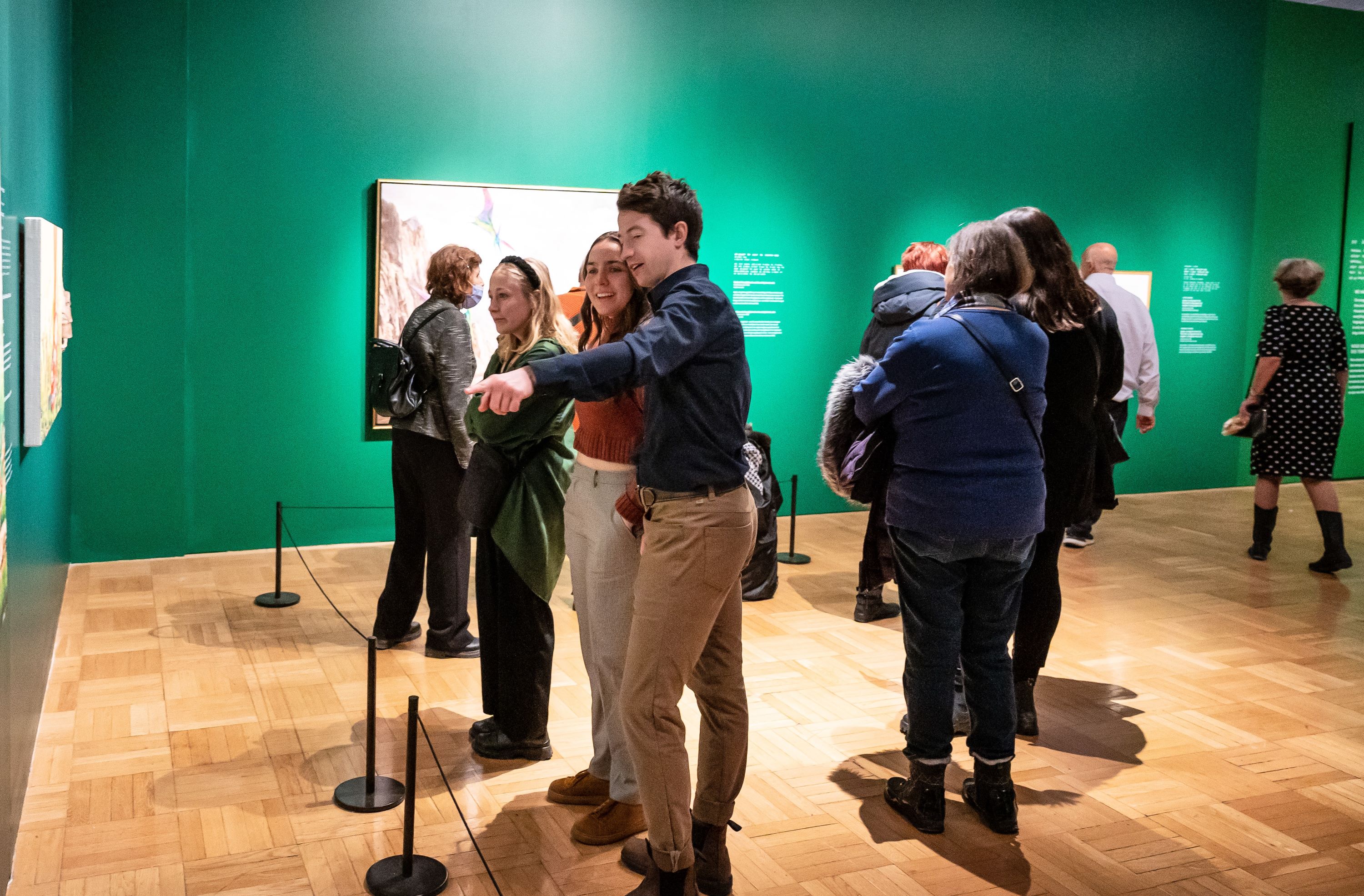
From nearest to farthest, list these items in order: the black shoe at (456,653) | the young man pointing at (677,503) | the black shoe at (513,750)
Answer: the young man pointing at (677,503), the black shoe at (513,750), the black shoe at (456,653)

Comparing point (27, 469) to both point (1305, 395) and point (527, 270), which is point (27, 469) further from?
point (1305, 395)

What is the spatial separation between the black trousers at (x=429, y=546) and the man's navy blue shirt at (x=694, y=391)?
2.51m

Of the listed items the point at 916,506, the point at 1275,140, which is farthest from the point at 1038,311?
the point at 1275,140

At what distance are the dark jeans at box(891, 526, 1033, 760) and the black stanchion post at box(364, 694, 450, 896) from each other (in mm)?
1442

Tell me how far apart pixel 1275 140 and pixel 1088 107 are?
2089 millimetres

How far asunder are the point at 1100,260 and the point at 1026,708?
412 cm

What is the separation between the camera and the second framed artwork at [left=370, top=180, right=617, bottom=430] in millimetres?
7227

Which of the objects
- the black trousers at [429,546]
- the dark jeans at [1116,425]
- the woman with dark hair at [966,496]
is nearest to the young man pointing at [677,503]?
the woman with dark hair at [966,496]

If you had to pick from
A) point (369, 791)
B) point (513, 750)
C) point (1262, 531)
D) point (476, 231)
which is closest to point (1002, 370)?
point (513, 750)

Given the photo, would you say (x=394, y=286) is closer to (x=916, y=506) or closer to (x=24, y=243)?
(x=24, y=243)

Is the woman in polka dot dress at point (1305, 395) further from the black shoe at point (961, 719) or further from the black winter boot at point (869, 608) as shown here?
the black shoe at point (961, 719)

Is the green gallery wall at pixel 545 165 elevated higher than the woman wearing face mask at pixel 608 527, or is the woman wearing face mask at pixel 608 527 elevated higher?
the green gallery wall at pixel 545 165

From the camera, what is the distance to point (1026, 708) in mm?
4355

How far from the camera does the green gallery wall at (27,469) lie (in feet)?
10.6
